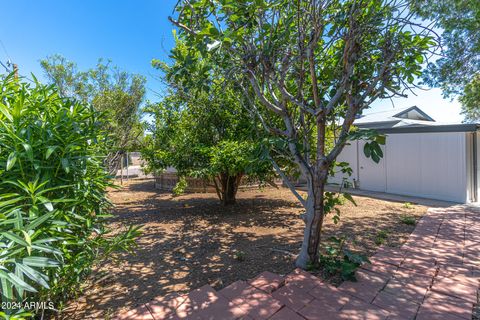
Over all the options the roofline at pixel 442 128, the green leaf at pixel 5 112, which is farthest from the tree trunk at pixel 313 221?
the roofline at pixel 442 128

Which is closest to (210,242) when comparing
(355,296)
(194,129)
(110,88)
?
(355,296)

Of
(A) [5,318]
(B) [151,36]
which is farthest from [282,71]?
(B) [151,36]

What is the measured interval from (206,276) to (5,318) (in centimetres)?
185

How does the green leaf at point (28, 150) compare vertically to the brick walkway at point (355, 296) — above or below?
above

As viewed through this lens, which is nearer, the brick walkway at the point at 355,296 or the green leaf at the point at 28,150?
the green leaf at the point at 28,150

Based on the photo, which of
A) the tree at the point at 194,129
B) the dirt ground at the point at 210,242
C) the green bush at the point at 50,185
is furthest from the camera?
the tree at the point at 194,129

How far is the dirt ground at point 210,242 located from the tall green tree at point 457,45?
4021 mm

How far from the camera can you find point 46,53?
9.30 metres

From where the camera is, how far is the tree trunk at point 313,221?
291cm

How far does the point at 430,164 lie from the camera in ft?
25.4

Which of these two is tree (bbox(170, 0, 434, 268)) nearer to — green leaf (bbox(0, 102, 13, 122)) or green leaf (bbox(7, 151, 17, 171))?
green leaf (bbox(0, 102, 13, 122))

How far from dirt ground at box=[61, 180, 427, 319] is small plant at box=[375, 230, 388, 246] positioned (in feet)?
0.06

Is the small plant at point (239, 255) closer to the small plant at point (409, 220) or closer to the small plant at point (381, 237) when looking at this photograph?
the small plant at point (381, 237)

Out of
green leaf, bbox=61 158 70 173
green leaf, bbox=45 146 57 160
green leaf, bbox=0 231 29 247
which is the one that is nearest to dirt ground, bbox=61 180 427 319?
green leaf, bbox=0 231 29 247
